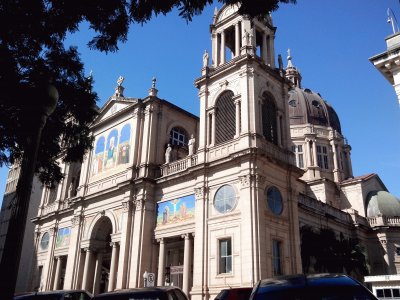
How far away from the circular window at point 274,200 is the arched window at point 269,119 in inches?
156

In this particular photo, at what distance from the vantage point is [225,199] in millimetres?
24125

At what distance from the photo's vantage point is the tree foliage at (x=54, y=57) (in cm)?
855

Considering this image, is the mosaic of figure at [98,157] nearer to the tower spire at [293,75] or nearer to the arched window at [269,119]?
the arched window at [269,119]

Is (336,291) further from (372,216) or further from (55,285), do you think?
(372,216)

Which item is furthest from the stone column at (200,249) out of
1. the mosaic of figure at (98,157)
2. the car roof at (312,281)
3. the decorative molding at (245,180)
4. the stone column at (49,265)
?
the stone column at (49,265)

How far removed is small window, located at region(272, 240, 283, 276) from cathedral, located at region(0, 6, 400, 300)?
86mm

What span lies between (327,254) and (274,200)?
921cm

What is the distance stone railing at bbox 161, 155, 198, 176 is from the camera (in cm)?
2751

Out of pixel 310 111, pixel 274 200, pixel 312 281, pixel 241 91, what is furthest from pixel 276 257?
pixel 310 111

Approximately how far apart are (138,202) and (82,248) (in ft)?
26.2

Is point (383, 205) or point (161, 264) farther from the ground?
point (383, 205)

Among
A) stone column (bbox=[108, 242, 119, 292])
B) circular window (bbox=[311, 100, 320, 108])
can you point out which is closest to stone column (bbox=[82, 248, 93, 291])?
stone column (bbox=[108, 242, 119, 292])

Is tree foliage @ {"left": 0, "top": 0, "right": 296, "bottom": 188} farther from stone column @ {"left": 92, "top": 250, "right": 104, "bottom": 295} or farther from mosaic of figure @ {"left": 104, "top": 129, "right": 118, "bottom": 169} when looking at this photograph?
stone column @ {"left": 92, "top": 250, "right": 104, "bottom": 295}

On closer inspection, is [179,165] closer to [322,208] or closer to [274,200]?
[274,200]
